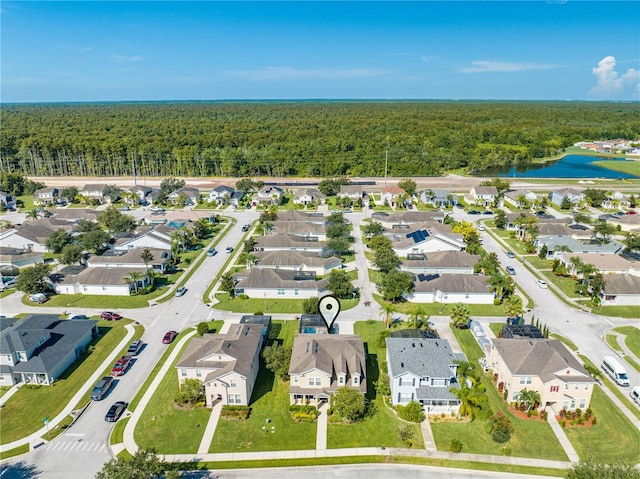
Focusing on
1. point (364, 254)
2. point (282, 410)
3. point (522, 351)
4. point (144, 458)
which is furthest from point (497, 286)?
point (144, 458)

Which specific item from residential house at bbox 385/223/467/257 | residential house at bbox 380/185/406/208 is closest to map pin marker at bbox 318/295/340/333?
residential house at bbox 385/223/467/257

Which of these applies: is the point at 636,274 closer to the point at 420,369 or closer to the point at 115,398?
the point at 420,369

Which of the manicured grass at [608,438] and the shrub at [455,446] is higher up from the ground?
the shrub at [455,446]

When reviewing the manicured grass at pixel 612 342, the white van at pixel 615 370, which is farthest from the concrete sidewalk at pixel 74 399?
the manicured grass at pixel 612 342

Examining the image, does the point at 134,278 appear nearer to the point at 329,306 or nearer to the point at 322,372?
the point at 322,372

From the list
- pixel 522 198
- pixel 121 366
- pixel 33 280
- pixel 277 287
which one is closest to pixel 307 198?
pixel 277 287

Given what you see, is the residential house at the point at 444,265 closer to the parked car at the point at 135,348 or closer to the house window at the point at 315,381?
the house window at the point at 315,381
